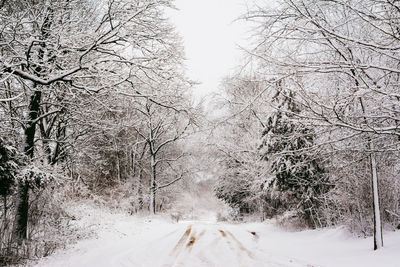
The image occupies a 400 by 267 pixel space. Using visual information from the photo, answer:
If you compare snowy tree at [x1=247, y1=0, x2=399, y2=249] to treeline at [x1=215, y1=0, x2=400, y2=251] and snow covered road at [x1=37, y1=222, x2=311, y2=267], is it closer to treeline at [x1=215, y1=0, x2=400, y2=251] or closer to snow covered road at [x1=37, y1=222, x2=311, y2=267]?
treeline at [x1=215, y1=0, x2=400, y2=251]

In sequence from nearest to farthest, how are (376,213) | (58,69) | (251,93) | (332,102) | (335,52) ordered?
(332,102), (335,52), (376,213), (58,69), (251,93)

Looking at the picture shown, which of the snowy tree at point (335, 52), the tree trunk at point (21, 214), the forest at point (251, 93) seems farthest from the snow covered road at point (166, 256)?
the snowy tree at point (335, 52)

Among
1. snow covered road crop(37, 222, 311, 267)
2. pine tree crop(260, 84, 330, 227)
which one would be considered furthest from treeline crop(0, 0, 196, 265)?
pine tree crop(260, 84, 330, 227)

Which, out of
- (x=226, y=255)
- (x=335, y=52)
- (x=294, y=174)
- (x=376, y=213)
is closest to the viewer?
(x=335, y=52)

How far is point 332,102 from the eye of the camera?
4.41 meters

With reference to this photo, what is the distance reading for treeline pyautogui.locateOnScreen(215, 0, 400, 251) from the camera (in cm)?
436

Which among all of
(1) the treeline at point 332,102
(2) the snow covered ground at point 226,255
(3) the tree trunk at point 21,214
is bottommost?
(2) the snow covered ground at point 226,255

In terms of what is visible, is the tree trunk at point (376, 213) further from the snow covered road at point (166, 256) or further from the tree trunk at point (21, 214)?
the tree trunk at point (21, 214)

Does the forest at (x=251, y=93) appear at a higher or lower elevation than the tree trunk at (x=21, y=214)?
higher

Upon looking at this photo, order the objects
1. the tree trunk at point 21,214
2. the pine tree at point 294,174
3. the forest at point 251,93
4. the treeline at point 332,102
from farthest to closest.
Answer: the pine tree at point 294,174
the tree trunk at point 21,214
the forest at point 251,93
the treeline at point 332,102

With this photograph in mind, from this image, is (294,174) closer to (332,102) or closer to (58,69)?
(332,102)

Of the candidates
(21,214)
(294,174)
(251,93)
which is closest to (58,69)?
(21,214)

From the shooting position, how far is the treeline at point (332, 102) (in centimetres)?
436

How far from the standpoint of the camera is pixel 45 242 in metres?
7.39
